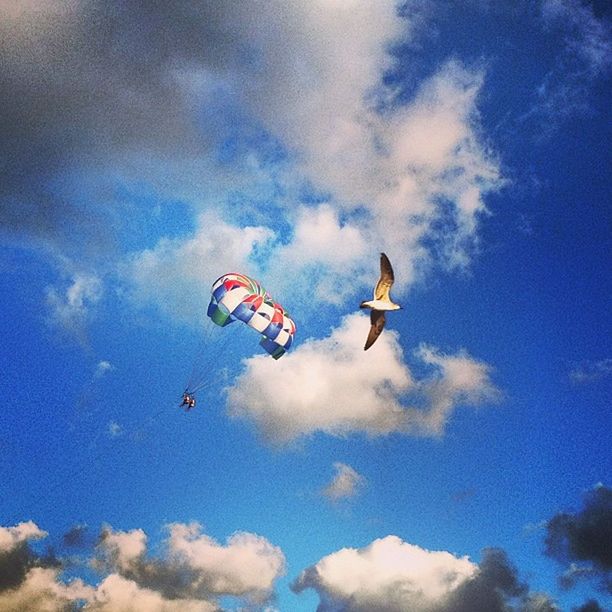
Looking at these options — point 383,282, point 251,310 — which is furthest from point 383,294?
point 251,310

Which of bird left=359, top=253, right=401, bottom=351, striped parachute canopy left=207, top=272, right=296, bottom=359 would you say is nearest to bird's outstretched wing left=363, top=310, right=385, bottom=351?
bird left=359, top=253, right=401, bottom=351

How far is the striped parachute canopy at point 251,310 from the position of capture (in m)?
31.2

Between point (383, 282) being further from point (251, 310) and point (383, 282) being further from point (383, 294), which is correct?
point (251, 310)

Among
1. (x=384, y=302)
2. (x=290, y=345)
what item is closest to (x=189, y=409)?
(x=290, y=345)

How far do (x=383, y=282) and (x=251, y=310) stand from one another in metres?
9.59

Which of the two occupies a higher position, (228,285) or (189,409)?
(228,285)

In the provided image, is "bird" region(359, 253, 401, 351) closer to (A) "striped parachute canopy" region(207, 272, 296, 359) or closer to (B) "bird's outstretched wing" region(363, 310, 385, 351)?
(B) "bird's outstretched wing" region(363, 310, 385, 351)

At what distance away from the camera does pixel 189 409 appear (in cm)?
3294

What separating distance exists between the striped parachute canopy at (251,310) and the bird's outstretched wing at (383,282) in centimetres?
902

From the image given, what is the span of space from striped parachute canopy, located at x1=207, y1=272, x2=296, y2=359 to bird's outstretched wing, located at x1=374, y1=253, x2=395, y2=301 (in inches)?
355

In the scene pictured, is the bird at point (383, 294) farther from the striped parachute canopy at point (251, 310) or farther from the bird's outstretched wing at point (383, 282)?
the striped parachute canopy at point (251, 310)

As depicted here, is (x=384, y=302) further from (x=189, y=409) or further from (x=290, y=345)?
(x=189, y=409)

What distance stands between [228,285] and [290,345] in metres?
5.80

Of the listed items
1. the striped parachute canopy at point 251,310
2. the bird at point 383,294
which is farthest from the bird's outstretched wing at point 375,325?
the striped parachute canopy at point 251,310
